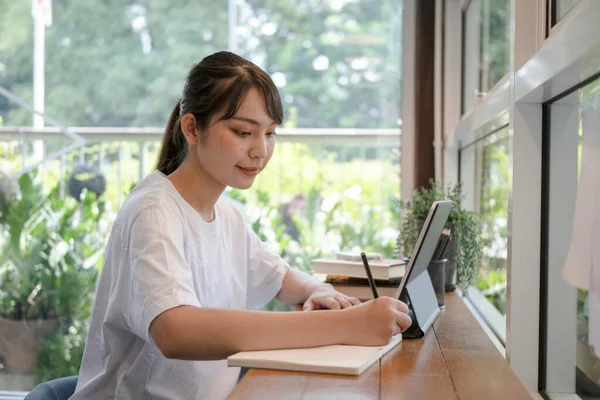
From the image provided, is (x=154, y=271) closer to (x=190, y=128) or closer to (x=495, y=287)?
(x=190, y=128)

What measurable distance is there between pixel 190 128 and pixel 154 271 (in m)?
0.39

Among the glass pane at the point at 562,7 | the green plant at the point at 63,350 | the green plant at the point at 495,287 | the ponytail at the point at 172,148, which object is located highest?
the glass pane at the point at 562,7

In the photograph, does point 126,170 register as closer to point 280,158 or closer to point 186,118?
point 280,158

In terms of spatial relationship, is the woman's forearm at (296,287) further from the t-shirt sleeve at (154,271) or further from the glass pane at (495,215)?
the glass pane at (495,215)

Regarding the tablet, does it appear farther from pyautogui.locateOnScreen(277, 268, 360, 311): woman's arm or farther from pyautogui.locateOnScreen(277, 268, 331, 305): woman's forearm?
pyautogui.locateOnScreen(277, 268, 331, 305): woman's forearm

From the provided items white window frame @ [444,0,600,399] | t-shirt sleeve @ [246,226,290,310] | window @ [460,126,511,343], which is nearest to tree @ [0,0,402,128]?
window @ [460,126,511,343]

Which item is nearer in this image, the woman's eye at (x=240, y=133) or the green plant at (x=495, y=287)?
the woman's eye at (x=240, y=133)

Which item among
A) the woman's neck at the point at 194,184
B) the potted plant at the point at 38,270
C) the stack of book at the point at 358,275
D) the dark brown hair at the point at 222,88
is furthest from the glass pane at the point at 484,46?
the potted plant at the point at 38,270

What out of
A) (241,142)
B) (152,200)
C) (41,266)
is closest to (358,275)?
(241,142)

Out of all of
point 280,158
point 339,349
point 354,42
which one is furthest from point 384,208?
point 339,349

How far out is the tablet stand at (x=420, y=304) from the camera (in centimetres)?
137

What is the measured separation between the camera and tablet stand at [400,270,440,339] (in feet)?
4.51

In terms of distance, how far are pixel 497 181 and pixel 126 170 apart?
6.10 ft

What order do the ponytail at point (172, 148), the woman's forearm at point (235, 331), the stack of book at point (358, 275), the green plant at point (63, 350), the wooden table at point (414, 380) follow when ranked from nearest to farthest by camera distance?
the wooden table at point (414, 380) → the woman's forearm at point (235, 331) → the ponytail at point (172, 148) → the stack of book at point (358, 275) → the green plant at point (63, 350)
